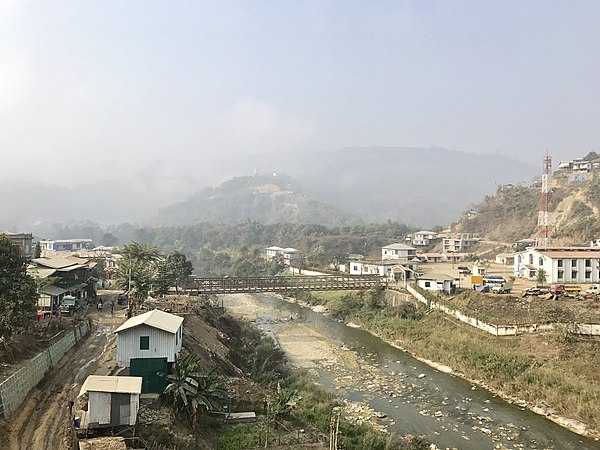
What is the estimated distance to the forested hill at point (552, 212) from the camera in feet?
220

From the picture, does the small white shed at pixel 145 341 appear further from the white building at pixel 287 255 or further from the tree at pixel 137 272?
the white building at pixel 287 255

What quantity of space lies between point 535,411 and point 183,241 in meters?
128

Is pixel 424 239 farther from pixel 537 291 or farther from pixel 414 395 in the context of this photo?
pixel 414 395

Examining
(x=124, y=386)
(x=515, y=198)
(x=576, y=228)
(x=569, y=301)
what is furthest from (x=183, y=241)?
(x=124, y=386)

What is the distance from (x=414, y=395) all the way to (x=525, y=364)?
6.54 metres

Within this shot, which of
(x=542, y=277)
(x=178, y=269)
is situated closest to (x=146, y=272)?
(x=178, y=269)

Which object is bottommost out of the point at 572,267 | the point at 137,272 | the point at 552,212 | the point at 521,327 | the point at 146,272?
the point at 521,327

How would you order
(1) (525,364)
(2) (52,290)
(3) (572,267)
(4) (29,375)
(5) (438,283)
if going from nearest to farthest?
(4) (29,375) → (1) (525,364) → (2) (52,290) → (3) (572,267) → (5) (438,283)

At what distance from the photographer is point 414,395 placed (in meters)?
27.4

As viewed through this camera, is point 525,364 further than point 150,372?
Yes

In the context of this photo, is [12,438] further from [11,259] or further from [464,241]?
[464,241]

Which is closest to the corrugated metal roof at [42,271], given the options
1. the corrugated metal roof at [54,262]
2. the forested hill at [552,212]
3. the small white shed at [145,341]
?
the corrugated metal roof at [54,262]

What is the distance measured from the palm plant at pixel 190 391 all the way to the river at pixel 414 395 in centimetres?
922

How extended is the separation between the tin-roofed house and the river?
10.9 m
